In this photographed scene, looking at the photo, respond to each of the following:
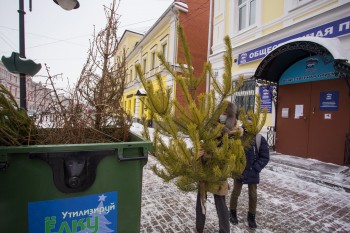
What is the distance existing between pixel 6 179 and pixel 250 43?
326 inches

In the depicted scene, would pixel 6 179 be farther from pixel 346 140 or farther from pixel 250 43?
pixel 250 43

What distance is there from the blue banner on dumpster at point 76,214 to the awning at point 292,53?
5219mm

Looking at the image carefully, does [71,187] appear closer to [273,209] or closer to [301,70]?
[273,209]

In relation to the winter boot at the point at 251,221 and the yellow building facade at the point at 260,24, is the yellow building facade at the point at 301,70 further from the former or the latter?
the winter boot at the point at 251,221

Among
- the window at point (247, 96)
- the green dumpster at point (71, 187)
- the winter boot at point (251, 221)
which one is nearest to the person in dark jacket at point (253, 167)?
the winter boot at point (251, 221)

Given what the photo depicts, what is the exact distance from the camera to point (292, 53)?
6230mm

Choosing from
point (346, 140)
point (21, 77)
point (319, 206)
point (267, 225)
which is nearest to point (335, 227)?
point (319, 206)

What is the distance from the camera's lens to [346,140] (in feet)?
17.0

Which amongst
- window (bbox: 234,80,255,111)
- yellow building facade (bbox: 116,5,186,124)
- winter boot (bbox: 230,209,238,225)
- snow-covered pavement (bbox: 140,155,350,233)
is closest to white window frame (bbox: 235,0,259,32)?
window (bbox: 234,80,255,111)

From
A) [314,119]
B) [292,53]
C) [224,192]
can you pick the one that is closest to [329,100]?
[314,119]

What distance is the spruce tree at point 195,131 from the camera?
1942mm

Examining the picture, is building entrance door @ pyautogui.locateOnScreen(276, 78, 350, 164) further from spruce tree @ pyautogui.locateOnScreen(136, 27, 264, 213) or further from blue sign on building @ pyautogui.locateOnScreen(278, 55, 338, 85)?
spruce tree @ pyautogui.locateOnScreen(136, 27, 264, 213)

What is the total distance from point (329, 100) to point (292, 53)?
1651 mm

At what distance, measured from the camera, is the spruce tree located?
1942 millimetres
